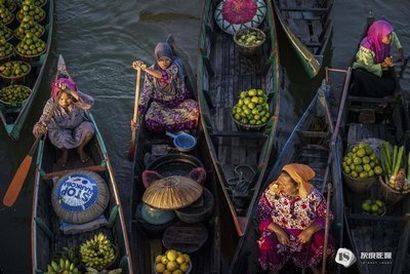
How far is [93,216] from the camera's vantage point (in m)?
7.04

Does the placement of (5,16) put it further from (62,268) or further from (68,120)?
(62,268)

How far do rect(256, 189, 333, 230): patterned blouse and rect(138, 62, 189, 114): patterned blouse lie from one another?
8.74ft

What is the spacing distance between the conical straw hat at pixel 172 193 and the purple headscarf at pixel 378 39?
3.80 metres

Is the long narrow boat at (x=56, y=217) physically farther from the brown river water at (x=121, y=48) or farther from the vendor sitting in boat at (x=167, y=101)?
the brown river water at (x=121, y=48)

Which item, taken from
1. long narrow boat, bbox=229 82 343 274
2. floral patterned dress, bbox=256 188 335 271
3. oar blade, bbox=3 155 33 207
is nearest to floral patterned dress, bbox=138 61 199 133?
long narrow boat, bbox=229 82 343 274

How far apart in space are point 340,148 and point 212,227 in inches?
90.7

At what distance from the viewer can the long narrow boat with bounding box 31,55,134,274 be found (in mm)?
6484

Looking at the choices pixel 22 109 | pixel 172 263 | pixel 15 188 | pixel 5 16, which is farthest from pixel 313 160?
pixel 5 16

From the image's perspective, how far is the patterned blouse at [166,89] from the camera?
7971 mm

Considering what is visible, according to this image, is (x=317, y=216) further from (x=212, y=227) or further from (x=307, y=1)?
(x=307, y=1)

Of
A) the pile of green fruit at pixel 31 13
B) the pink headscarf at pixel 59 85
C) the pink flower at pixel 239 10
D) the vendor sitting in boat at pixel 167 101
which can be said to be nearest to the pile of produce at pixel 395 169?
the vendor sitting in boat at pixel 167 101

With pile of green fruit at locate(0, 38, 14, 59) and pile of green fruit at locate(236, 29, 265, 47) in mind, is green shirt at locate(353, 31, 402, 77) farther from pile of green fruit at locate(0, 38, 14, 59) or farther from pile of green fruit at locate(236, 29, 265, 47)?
pile of green fruit at locate(0, 38, 14, 59)

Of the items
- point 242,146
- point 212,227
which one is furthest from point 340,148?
point 212,227

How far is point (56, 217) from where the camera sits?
7246 millimetres
